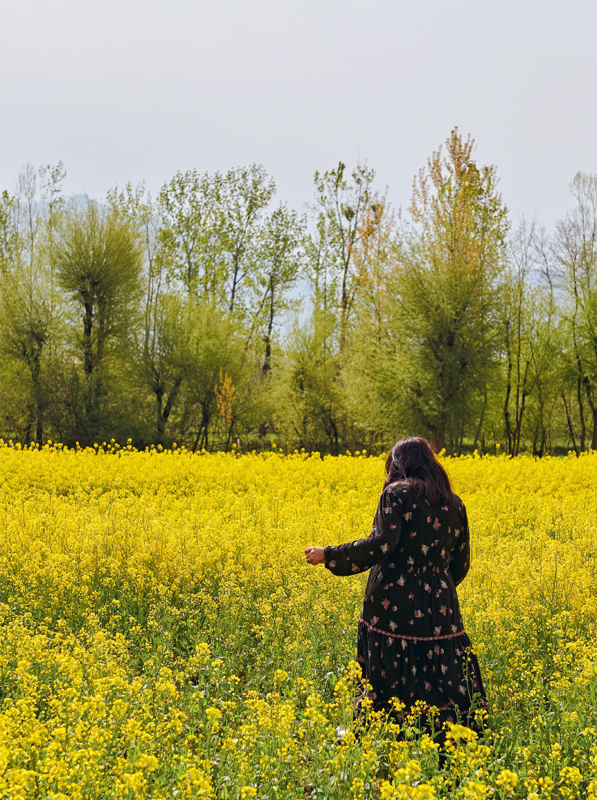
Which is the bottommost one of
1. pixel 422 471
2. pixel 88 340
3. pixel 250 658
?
pixel 250 658

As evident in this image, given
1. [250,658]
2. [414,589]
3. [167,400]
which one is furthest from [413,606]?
[167,400]

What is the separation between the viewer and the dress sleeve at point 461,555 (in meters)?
3.45

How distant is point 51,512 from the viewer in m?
8.16

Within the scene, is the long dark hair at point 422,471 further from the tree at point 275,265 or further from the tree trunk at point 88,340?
the tree at point 275,265

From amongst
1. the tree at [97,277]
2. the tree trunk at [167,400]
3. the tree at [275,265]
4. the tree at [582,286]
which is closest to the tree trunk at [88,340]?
the tree at [97,277]

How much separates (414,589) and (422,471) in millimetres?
654

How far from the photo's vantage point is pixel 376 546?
10.5ft

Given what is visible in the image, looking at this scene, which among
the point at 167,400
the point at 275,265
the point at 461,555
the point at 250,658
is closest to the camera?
the point at 461,555

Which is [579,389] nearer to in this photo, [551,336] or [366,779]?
[551,336]

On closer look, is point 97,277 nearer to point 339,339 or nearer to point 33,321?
point 33,321

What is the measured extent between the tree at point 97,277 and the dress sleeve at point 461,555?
20.4 meters

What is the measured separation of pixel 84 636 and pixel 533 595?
3.78m

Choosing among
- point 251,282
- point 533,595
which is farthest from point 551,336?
point 533,595

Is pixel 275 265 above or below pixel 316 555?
above
